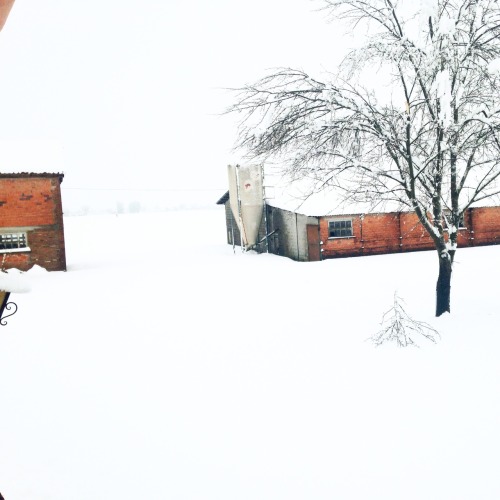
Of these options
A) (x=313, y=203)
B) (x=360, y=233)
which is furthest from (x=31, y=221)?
(x=360, y=233)

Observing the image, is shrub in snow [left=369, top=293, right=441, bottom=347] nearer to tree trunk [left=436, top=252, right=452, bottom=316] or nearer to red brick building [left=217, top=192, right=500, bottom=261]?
tree trunk [left=436, top=252, right=452, bottom=316]

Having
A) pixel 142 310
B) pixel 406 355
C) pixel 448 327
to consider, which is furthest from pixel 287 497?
pixel 142 310

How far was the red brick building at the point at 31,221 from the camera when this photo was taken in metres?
19.5

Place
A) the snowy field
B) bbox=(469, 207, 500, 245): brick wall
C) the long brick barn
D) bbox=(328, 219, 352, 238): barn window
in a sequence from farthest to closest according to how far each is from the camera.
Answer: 1. bbox=(469, 207, 500, 245): brick wall
2. bbox=(328, 219, 352, 238): barn window
3. the long brick barn
4. the snowy field

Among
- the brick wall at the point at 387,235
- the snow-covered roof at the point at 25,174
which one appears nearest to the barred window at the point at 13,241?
the snow-covered roof at the point at 25,174

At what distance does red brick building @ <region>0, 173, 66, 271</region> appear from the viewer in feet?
64.1

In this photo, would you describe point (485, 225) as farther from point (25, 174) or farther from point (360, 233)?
point (25, 174)

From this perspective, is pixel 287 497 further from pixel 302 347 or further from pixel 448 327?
pixel 448 327

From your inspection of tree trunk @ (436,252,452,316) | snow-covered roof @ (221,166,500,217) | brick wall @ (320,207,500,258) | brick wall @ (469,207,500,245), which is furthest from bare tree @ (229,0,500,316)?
brick wall @ (469,207,500,245)

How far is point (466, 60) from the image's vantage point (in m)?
7.61

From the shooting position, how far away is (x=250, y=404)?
5.78m

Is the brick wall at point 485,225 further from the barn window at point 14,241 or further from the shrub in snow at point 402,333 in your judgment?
the barn window at point 14,241

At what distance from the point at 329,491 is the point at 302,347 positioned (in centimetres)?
401

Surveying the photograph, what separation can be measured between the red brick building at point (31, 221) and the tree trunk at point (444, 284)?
694 inches
